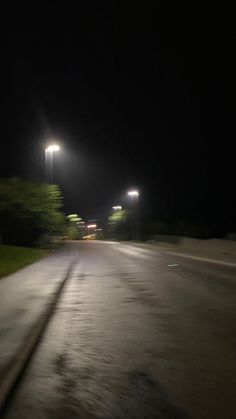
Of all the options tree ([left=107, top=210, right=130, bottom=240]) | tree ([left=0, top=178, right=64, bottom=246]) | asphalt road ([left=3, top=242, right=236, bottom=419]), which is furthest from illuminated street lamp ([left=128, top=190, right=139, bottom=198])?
asphalt road ([left=3, top=242, right=236, bottom=419])

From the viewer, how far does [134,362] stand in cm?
816

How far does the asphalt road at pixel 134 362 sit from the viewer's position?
6.11 metres

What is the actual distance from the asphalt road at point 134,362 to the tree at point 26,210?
3709cm

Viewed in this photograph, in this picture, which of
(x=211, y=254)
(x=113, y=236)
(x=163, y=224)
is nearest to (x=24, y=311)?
(x=211, y=254)

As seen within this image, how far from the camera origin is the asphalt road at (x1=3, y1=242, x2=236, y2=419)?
611 centimetres

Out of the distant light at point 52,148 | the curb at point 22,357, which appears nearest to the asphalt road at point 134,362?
the curb at point 22,357

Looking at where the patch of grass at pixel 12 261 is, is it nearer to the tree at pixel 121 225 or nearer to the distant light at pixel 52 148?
the distant light at pixel 52 148

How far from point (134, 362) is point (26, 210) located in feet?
149

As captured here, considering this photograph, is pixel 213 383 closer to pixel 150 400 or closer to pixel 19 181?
pixel 150 400

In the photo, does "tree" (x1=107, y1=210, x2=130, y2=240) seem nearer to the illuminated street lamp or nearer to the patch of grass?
the illuminated street lamp

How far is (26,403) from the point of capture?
249 inches

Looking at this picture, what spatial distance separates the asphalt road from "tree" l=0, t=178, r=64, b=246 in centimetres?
3709

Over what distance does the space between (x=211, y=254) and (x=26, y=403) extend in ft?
110

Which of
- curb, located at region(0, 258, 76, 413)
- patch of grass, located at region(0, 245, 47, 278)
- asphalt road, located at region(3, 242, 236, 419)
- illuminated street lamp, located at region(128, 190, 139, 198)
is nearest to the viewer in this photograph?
asphalt road, located at region(3, 242, 236, 419)
